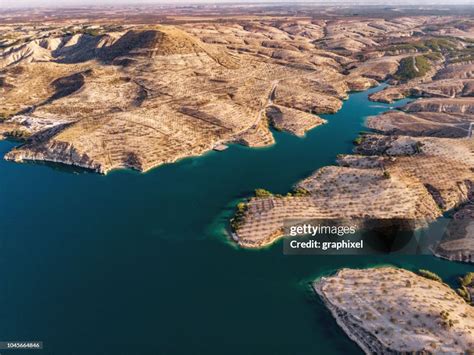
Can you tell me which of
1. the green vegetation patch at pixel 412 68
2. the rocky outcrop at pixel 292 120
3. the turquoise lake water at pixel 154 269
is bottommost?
the turquoise lake water at pixel 154 269

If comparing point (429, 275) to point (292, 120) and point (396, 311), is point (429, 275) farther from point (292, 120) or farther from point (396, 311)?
point (292, 120)

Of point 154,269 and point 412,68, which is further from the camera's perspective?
point 412,68

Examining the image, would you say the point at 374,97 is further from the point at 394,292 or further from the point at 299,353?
the point at 299,353

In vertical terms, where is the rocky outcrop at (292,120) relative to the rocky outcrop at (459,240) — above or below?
above

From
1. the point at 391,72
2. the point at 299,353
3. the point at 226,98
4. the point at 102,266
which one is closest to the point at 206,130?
the point at 226,98

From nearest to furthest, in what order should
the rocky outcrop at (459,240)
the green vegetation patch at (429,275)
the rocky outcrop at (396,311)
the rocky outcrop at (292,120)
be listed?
the rocky outcrop at (396,311)
the green vegetation patch at (429,275)
the rocky outcrop at (459,240)
the rocky outcrop at (292,120)

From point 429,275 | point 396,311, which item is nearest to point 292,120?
point 429,275

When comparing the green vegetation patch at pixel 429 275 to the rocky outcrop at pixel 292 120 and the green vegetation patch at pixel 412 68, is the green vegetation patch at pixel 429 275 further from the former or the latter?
the green vegetation patch at pixel 412 68

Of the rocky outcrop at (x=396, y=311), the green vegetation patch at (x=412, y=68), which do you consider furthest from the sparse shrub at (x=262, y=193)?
the green vegetation patch at (x=412, y=68)

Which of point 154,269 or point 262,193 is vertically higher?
point 262,193
